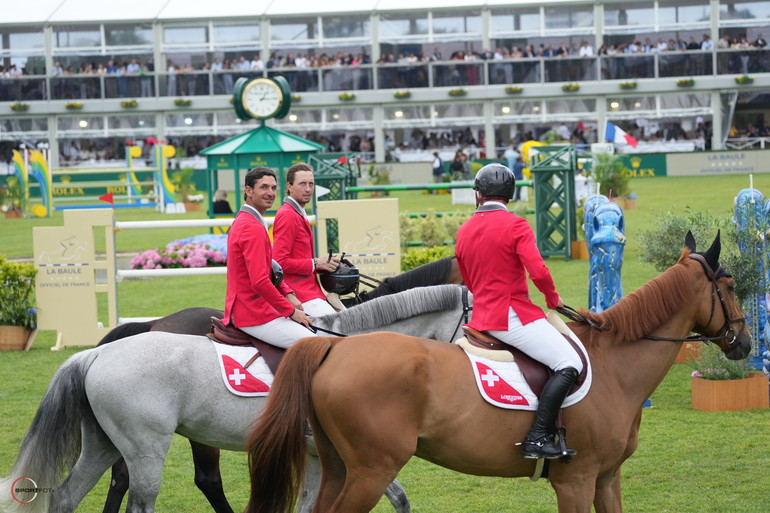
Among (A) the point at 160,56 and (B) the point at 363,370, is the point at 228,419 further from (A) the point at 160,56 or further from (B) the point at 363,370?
(A) the point at 160,56

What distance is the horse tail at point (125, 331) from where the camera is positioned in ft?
22.0

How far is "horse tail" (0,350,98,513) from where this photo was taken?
545 cm

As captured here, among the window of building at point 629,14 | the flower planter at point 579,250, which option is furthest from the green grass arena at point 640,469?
the window of building at point 629,14

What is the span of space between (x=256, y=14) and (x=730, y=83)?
22.0 m

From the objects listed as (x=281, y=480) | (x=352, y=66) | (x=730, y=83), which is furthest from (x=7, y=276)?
(x=730, y=83)

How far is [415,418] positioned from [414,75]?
42.3 m

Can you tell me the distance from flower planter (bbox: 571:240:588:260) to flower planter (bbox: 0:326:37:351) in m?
11.1

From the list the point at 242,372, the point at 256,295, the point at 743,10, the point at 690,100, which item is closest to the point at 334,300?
the point at 256,295

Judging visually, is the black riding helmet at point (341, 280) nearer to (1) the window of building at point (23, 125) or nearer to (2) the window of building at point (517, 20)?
(2) the window of building at point (517, 20)

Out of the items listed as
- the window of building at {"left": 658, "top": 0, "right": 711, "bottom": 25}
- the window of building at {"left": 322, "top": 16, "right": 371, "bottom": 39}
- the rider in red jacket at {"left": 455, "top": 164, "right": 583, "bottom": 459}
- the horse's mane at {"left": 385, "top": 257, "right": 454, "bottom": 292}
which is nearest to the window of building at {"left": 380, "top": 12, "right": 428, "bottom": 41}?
the window of building at {"left": 322, "top": 16, "right": 371, "bottom": 39}

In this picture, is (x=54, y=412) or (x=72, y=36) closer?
(x=54, y=412)

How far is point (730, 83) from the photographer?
44219mm

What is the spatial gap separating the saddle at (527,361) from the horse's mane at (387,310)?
97 centimetres

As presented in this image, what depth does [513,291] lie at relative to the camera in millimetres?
5129
